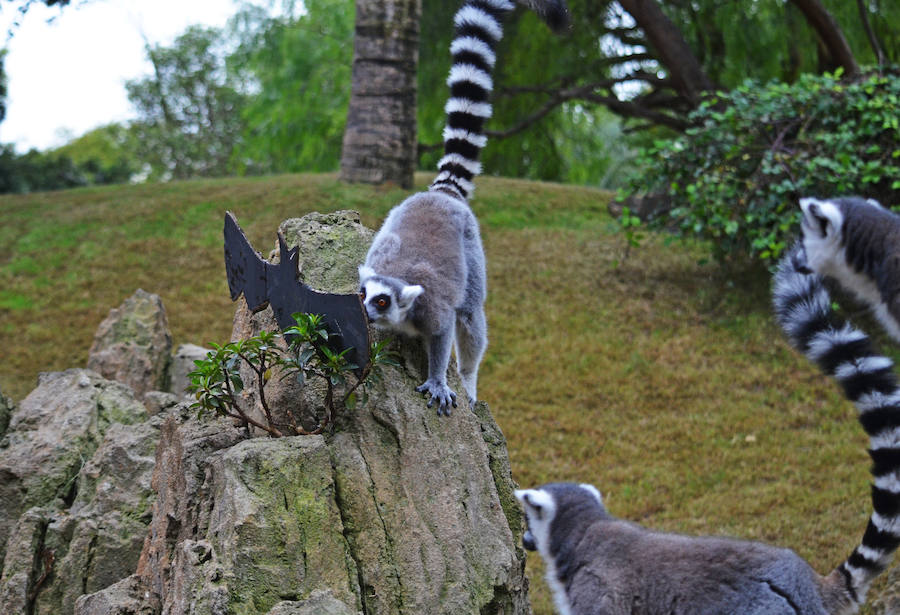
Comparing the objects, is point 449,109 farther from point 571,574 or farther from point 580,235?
point 580,235

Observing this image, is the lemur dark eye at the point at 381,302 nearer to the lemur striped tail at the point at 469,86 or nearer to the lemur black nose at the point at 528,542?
the lemur black nose at the point at 528,542

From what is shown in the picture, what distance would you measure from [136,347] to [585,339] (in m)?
4.30

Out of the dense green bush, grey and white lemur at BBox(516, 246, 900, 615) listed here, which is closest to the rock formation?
grey and white lemur at BBox(516, 246, 900, 615)

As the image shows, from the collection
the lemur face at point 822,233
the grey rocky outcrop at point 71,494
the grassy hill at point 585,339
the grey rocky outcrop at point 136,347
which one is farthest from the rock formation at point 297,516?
the lemur face at point 822,233

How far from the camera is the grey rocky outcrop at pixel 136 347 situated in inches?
233

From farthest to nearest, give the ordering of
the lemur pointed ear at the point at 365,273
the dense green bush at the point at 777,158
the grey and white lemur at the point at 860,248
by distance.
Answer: the dense green bush at the point at 777,158
the grey and white lemur at the point at 860,248
the lemur pointed ear at the point at 365,273

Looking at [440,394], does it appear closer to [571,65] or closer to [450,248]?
[450,248]

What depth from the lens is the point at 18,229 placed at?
11.1m

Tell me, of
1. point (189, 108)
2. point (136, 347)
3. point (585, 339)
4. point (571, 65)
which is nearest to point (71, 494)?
point (136, 347)

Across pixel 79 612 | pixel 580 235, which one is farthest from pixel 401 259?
pixel 580 235

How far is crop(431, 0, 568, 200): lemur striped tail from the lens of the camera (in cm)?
425

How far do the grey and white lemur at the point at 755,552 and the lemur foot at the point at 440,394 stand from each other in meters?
0.63

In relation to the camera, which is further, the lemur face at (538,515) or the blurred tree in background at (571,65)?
the blurred tree in background at (571,65)

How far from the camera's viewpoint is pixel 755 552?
122 inches
